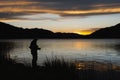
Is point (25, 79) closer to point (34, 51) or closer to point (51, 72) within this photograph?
point (51, 72)

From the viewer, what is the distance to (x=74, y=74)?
12.8 m

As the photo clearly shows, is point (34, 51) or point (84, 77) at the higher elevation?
point (34, 51)

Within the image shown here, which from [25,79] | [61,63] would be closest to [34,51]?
[61,63]

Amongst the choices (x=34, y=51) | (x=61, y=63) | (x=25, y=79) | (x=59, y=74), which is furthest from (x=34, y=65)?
(x=25, y=79)

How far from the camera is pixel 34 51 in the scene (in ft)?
50.2

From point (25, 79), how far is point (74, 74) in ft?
8.30

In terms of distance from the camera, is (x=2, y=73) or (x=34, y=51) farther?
(x=34, y=51)

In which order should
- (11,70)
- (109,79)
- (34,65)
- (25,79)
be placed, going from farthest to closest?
(34,65) → (109,79) → (11,70) → (25,79)

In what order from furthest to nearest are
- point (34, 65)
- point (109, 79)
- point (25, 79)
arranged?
1. point (34, 65)
2. point (109, 79)
3. point (25, 79)

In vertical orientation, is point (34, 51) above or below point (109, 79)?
above

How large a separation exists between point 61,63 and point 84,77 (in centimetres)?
121

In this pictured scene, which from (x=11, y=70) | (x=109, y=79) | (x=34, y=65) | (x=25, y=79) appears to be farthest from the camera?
(x=34, y=65)

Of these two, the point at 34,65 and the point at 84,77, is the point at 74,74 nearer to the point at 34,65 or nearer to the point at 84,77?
the point at 84,77

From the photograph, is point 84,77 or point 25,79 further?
point 84,77
